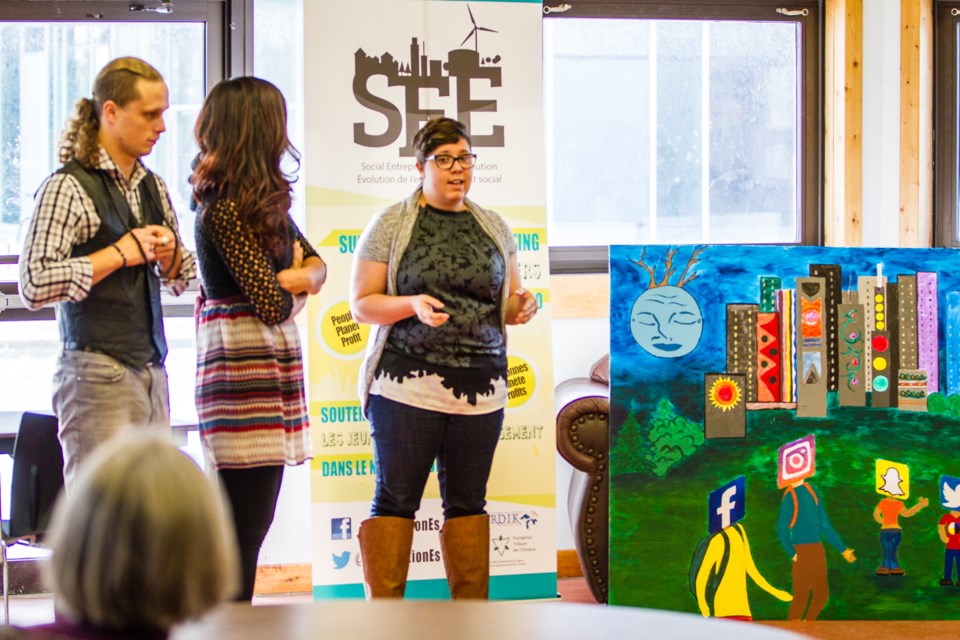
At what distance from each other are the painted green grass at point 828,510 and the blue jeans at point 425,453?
1.64 ft

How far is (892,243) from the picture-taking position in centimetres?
430

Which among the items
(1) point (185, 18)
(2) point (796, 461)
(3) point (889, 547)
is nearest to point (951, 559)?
(3) point (889, 547)

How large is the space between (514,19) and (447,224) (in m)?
1.04

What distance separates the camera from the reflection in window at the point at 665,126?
4.31m

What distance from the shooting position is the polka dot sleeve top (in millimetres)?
2309

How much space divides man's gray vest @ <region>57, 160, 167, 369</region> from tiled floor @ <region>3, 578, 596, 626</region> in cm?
162

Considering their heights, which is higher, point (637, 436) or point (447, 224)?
point (447, 224)

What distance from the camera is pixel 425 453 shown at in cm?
288

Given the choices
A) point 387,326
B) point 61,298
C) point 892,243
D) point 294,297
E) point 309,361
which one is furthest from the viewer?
point 892,243

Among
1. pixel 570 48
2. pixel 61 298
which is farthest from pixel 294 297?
pixel 570 48

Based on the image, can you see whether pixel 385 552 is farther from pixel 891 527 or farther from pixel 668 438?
pixel 891 527

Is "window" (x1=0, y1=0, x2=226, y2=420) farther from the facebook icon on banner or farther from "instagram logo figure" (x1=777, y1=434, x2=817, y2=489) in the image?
"instagram logo figure" (x1=777, y1=434, x2=817, y2=489)

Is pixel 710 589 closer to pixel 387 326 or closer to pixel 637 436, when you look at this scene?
pixel 637 436

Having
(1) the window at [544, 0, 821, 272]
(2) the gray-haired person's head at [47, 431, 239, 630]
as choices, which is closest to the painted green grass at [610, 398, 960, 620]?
(1) the window at [544, 0, 821, 272]
